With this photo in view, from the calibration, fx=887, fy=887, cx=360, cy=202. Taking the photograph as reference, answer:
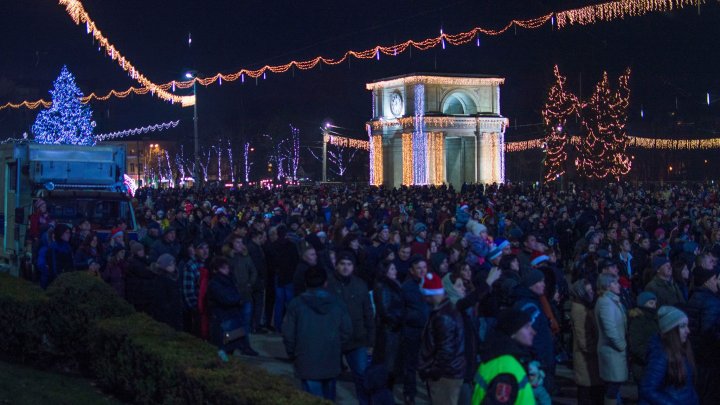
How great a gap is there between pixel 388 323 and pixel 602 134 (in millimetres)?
49424

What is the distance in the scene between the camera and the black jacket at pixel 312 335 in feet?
25.1

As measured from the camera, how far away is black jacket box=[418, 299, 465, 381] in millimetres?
7020

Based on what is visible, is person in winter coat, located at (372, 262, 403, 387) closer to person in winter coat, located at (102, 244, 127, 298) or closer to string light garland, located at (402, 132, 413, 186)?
person in winter coat, located at (102, 244, 127, 298)

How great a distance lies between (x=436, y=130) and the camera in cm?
5622

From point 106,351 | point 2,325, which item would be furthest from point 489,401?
point 2,325

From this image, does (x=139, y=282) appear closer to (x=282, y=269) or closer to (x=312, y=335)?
(x=282, y=269)

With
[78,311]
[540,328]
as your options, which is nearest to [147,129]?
[78,311]

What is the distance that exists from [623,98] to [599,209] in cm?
3169

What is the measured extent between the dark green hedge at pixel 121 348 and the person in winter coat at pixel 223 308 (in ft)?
2.63

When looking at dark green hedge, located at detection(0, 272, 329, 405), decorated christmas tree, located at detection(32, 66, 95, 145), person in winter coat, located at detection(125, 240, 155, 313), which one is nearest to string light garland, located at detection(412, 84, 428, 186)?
decorated christmas tree, located at detection(32, 66, 95, 145)

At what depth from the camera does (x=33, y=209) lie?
1831 cm

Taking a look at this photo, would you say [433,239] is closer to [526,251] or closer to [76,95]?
[526,251]

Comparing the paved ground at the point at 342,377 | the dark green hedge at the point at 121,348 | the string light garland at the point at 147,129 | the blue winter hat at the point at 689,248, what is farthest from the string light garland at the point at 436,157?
the dark green hedge at the point at 121,348

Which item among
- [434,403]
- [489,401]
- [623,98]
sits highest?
[623,98]
